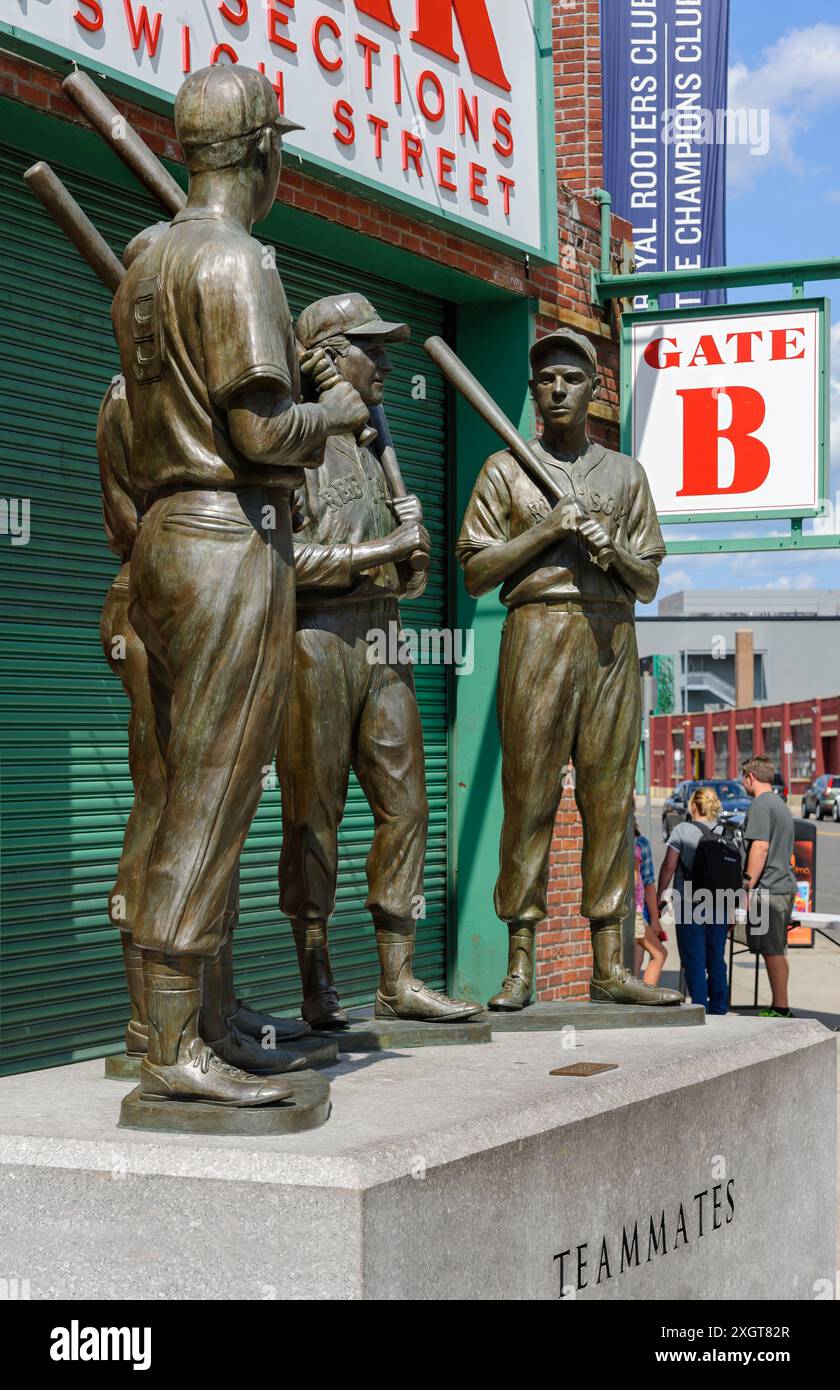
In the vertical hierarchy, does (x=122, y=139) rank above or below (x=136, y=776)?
above

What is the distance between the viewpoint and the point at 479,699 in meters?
9.70

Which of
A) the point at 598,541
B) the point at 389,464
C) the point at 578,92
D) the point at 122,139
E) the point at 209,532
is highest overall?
the point at 578,92

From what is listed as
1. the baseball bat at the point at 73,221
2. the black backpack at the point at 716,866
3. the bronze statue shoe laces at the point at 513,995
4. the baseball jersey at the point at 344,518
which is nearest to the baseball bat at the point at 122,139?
the baseball bat at the point at 73,221

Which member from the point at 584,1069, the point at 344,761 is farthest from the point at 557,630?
the point at 584,1069

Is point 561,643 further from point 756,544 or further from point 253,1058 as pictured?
point 756,544

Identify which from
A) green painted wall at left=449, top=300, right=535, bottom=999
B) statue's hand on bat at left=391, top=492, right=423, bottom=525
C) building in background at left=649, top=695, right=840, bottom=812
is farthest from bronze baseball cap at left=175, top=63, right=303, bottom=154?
building in background at left=649, top=695, right=840, bottom=812

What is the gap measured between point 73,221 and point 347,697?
5.15 ft

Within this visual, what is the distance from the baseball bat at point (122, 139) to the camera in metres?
4.45

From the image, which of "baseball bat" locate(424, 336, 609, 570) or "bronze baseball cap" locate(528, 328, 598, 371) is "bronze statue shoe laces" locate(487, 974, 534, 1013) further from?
"bronze baseball cap" locate(528, 328, 598, 371)

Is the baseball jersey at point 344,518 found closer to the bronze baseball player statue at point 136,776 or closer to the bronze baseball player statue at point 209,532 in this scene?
the bronze baseball player statue at point 136,776

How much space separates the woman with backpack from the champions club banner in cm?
424

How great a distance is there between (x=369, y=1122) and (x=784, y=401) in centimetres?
688

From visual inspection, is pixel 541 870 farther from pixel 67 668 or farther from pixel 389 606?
pixel 67 668

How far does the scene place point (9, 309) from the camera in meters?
6.80
